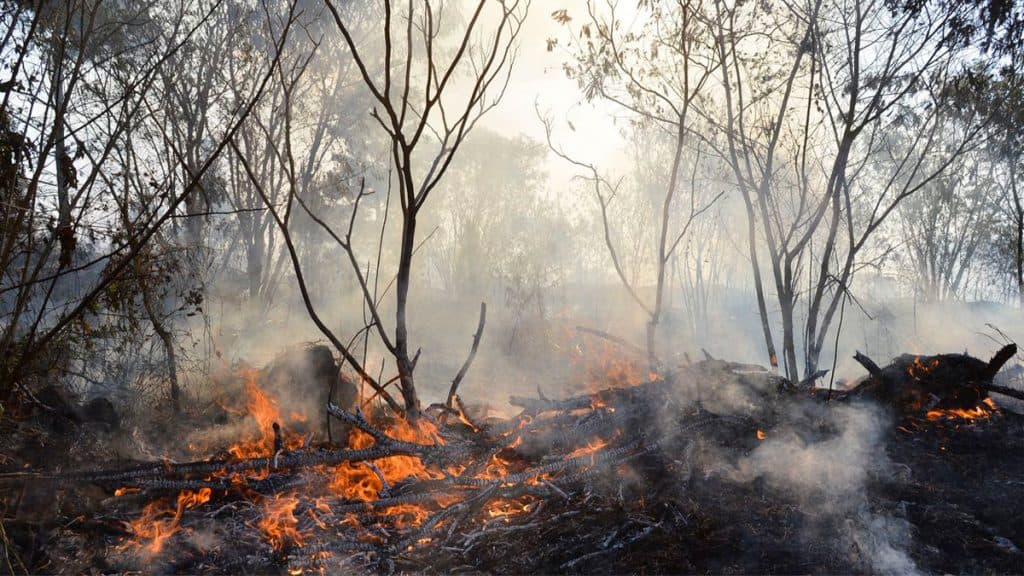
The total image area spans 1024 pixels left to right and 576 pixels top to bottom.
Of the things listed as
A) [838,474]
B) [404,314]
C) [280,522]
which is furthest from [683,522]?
[280,522]

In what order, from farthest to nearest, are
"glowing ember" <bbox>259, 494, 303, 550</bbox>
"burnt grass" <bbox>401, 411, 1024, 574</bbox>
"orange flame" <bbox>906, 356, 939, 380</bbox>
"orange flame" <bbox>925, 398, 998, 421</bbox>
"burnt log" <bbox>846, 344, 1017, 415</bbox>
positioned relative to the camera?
"orange flame" <bbox>906, 356, 939, 380</bbox>
"burnt log" <bbox>846, 344, 1017, 415</bbox>
"orange flame" <bbox>925, 398, 998, 421</bbox>
"glowing ember" <bbox>259, 494, 303, 550</bbox>
"burnt grass" <bbox>401, 411, 1024, 574</bbox>

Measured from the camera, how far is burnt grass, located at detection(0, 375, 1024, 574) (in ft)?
10.0

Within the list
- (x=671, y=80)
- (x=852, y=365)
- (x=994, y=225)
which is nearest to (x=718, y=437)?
(x=671, y=80)

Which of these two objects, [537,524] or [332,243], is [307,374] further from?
[332,243]

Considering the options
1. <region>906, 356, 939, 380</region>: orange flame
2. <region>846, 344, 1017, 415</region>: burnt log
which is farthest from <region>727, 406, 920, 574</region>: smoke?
<region>906, 356, 939, 380</region>: orange flame

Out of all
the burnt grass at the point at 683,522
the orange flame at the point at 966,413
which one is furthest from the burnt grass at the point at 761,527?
the orange flame at the point at 966,413

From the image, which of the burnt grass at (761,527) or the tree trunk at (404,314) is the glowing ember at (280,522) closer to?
the burnt grass at (761,527)

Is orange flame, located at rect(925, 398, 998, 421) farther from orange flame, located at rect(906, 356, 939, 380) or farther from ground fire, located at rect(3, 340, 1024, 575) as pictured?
orange flame, located at rect(906, 356, 939, 380)

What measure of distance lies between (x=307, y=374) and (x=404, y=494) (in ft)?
9.23

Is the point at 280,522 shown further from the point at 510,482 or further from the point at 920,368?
the point at 920,368

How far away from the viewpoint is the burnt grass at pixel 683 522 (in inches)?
120

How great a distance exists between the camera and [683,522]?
3.44 m

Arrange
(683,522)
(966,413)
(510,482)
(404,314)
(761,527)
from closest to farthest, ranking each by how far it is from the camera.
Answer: (761,527) < (683,522) < (404,314) < (510,482) < (966,413)

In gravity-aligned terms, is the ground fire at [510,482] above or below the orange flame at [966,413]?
below
